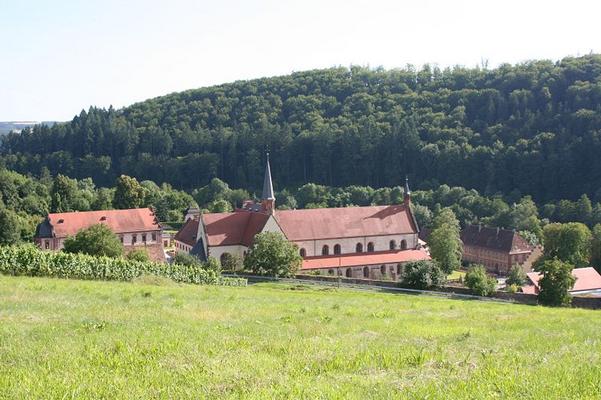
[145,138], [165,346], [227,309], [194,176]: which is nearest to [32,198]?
[194,176]

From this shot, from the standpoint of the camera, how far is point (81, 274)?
35094mm

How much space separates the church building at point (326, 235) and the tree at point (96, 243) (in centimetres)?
1133

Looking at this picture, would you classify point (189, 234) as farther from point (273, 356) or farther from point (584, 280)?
point (273, 356)

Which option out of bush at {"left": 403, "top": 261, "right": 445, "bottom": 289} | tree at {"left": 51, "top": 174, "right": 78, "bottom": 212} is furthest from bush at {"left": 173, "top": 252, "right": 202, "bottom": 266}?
tree at {"left": 51, "top": 174, "right": 78, "bottom": 212}

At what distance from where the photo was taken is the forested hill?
118375 mm

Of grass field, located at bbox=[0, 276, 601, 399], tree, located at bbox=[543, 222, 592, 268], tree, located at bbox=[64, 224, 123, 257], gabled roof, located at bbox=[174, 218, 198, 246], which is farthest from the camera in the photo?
tree, located at bbox=[543, 222, 592, 268]

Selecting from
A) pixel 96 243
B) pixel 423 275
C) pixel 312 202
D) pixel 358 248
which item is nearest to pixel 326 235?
pixel 358 248

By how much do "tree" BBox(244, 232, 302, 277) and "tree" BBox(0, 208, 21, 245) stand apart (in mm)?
36224

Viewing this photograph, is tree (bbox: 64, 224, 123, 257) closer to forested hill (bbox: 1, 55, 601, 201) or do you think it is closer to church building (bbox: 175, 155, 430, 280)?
church building (bbox: 175, 155, 430, 280)

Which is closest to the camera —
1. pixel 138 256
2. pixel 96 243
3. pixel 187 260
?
pixel 96 243

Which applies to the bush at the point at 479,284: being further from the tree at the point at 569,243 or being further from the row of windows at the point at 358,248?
the tree at the point at 569,243

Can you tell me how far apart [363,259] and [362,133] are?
8227 cm

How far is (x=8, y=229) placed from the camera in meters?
72.3

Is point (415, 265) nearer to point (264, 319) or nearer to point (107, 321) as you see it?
point (264, 319)
